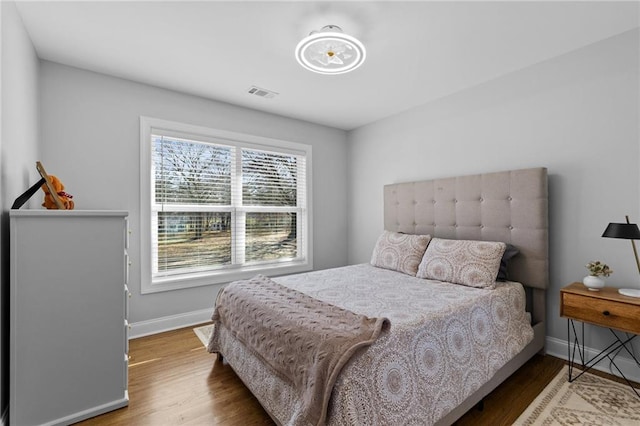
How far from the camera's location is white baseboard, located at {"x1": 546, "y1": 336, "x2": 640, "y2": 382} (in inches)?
85.0

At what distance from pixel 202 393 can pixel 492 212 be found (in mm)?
2760

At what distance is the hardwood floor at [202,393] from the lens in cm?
177

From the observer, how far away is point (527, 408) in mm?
1838

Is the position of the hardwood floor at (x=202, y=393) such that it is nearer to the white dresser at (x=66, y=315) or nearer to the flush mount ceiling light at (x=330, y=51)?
the white dresser at (x=66, y=315)

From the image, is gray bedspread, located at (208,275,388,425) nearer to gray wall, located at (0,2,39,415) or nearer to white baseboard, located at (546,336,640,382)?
gray wall, located at (0,2,39,415)

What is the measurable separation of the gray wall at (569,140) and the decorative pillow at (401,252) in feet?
A: 2.80

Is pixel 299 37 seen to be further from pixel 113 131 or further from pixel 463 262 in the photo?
pixel 463 262

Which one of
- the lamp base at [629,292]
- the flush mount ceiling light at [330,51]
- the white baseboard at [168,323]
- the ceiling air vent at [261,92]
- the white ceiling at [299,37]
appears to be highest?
the white ceiling at [299,37]

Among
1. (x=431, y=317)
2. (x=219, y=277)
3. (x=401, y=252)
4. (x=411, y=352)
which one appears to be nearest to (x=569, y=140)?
(x=401, y=252)

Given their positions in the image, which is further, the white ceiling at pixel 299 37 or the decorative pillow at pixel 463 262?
the decorative pillow at pixel 463 262

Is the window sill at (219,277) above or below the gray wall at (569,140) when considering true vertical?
below

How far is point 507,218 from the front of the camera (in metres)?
2.65

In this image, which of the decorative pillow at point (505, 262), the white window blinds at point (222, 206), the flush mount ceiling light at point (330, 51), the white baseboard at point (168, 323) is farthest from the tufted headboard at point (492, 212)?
the white baseboard at point (168, 323)

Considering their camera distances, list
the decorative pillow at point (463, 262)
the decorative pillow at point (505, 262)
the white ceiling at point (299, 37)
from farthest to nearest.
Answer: the decorative pillow at point (505, 262)
the decorative pillow at point (463, 262)
the white ceiling at point (299, 37)
